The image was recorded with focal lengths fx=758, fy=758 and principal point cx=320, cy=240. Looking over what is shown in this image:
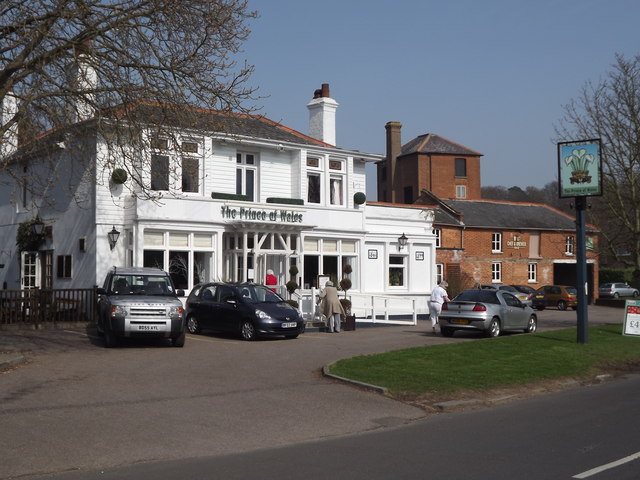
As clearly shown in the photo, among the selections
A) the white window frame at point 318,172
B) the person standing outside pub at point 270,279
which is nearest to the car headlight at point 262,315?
the person standing outside pub at point 270,279

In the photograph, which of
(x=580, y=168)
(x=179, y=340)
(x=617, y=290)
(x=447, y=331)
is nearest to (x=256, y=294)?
(x=179, y=340)

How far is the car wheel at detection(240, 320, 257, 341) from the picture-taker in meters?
21.2

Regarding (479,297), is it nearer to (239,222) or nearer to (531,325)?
(531,325)

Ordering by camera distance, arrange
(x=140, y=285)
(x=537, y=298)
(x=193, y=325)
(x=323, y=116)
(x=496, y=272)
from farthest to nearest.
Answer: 1. (x=496, y=272)
2. (x=537, y=298)
3. (x=323, y=116)
4. (x=193, y=325)
5. (x=140, y=285)

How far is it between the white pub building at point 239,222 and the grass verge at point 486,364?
9.01 m

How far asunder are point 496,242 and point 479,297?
29549 mm

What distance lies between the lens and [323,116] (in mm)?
35625

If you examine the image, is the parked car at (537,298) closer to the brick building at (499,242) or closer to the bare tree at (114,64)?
the brick building at (499,242)

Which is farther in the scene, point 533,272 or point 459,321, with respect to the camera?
point 533,272

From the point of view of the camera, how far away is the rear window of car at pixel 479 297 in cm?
2419

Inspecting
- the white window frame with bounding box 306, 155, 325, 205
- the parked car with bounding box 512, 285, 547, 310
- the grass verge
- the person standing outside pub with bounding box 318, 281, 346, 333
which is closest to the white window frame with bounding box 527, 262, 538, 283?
the parked car with bounding box 512, 285, 547, 310

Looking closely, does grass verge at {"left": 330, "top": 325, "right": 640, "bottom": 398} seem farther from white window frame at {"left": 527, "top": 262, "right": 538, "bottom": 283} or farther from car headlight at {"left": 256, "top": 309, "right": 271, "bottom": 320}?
white window frame at {"left": 527, "top": 262, "right": 538, "bottom": 283}

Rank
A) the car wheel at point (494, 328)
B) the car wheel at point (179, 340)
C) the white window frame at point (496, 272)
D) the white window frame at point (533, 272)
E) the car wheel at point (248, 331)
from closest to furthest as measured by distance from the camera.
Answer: the car wheel at point (179, 340) → the car wheel at point (248, 331) → the car wheel at point (494, 328) → the white window frame at point (496, 272) → the white window frame at point (533, 272)

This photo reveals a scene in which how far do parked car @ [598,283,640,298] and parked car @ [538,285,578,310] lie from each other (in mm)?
21121
